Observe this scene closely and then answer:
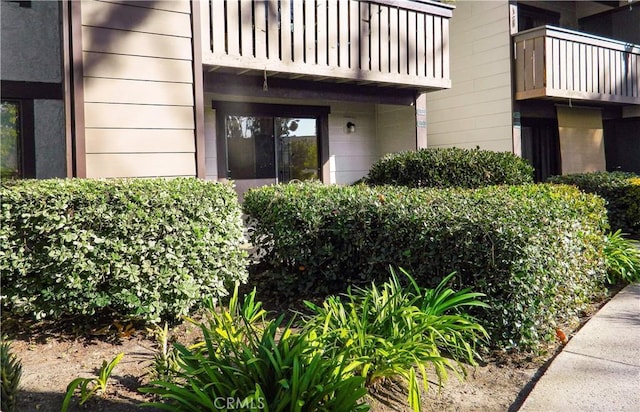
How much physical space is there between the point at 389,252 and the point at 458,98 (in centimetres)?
727

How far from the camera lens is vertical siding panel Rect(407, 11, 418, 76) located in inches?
295

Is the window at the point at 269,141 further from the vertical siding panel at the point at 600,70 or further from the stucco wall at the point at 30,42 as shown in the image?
the vertical siding panel at the point at 600,70

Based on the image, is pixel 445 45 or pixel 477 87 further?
pixel 477 87

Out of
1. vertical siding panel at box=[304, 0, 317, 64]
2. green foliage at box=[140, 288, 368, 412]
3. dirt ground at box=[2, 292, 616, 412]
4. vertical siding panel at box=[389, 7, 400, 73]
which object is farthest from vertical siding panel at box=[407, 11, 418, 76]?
green foliage at box=[140, 288, 368, 412]

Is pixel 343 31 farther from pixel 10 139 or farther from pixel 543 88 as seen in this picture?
pixel 10 139

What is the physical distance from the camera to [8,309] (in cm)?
344

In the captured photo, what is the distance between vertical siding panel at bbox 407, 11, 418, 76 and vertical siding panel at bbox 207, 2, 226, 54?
3013 mm

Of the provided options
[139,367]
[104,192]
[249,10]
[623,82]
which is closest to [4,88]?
[249,10]

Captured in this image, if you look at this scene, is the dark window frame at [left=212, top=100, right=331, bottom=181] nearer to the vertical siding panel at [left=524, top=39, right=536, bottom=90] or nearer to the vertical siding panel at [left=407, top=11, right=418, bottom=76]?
the vertical siding panel at [left=407, top=11, right=418, bottom=76]

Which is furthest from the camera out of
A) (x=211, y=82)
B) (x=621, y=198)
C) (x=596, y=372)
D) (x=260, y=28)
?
(x=621, y=198)

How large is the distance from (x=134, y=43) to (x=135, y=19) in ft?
0.79

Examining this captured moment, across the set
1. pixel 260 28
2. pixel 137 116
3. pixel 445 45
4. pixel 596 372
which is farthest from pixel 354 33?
pixel 596 372

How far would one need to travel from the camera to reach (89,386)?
2.82 m

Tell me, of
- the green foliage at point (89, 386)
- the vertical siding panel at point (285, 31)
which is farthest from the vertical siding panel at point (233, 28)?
the green foliage at point (89, 386)
